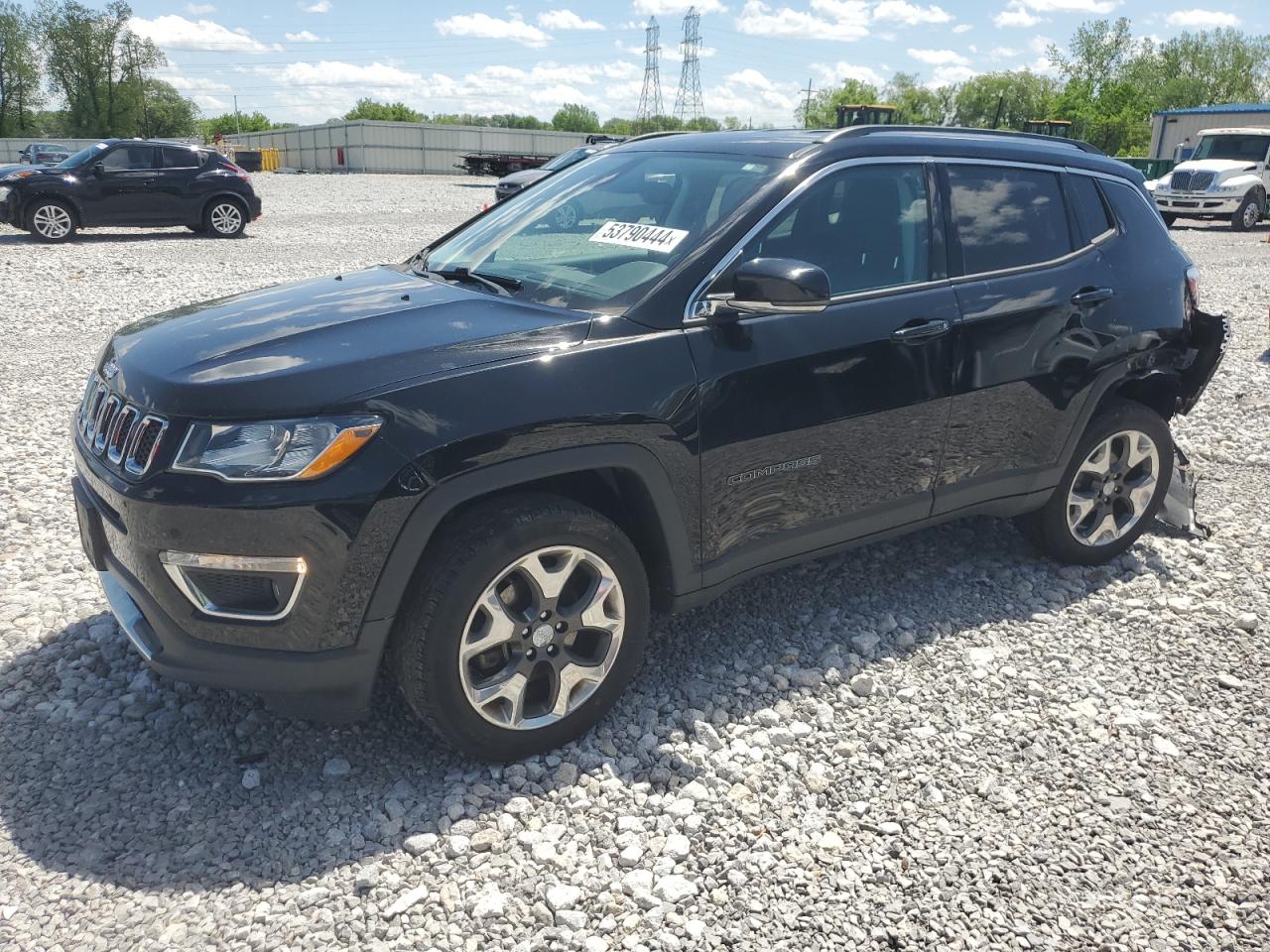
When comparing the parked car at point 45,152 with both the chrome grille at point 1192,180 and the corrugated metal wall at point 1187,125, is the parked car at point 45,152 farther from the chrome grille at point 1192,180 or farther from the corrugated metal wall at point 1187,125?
the corrugated metal wall at point 1187,125

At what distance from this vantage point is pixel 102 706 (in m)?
3.37

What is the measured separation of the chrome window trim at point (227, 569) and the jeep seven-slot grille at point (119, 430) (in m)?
0.26

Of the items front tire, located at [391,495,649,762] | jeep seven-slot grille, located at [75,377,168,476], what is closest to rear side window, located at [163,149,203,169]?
jeep seven-slot grille, located at [75,377,168,476]

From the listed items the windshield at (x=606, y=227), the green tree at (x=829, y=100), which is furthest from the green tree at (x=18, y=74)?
the windshield at (x=606, y=227)

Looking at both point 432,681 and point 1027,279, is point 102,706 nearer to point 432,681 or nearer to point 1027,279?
point 432,681

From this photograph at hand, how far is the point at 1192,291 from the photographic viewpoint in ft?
15.0

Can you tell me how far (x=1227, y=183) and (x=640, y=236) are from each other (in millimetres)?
24611

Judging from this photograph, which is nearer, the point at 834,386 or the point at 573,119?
the point at 834,386

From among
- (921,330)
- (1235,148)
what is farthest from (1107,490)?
(1235,148)

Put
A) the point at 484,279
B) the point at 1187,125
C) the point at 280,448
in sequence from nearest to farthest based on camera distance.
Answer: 1. the point at 280,448
2. the point at 484,279
3. the point at 1187,125

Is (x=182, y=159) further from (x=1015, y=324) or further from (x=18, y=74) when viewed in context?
(x=18, y=74)

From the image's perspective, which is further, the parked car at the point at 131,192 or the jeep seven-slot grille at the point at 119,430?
the parked car at the point at 131,192

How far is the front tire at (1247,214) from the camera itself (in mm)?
23391

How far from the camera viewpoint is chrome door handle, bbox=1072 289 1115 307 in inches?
162
